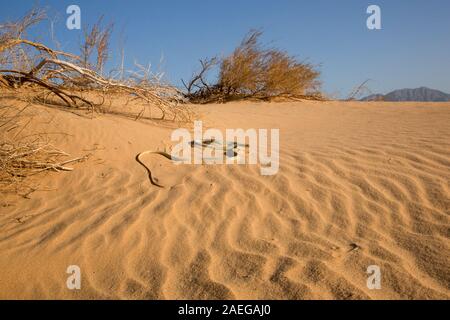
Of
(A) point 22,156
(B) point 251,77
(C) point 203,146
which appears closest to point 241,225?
(C) point 203,146

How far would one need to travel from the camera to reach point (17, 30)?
15.9ft

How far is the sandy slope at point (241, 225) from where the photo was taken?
6.70 ft

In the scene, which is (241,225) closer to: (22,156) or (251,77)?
(22,156)

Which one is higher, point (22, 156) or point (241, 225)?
point (22, 156)

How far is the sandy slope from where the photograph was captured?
204 cm

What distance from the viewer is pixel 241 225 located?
264 cm

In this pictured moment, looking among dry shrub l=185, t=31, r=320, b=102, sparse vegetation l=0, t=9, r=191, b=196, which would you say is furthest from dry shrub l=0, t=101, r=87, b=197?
dry shrub l=185, t=31, r=320, b=102

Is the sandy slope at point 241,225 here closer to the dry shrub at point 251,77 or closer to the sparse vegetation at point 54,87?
the sparse vegetation at point 54,87

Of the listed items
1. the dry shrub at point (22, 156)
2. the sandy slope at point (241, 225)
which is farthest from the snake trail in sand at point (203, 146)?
the dry shrub at point (22, 156)

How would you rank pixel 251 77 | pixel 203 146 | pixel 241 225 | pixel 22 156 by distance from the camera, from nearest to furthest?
pixel 241 225, pixel 22 156, pixel 203 146, pixel 251 77

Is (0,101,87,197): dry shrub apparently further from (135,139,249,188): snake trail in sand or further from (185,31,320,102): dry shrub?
(185,31,320,102): dry shrub
